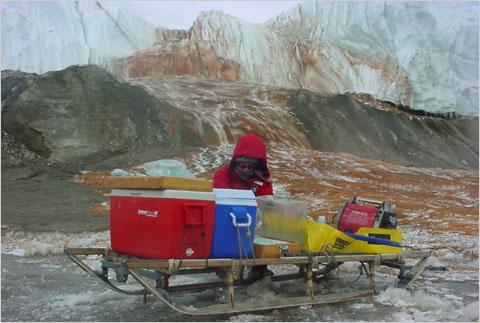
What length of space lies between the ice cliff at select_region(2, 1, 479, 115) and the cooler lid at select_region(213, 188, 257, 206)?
37.5 metres

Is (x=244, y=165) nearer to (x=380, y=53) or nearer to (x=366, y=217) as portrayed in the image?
(x=366, y=217)

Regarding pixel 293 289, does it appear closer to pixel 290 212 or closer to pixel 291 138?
pixel 290 212

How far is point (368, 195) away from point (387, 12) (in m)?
30.0

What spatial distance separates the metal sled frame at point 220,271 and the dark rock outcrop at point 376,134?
2365 centimetres

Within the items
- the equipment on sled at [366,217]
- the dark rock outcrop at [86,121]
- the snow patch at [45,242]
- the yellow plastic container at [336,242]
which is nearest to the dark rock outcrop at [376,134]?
the dark rock outcrop at [86,121]

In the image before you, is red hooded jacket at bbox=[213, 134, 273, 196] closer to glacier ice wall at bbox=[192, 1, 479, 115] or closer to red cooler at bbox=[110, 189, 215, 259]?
red cooler at bbox=[110, 189, 215, 259]

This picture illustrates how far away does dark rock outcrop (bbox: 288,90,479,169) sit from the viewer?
30.5 m

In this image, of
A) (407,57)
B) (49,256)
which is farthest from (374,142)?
(49,256)

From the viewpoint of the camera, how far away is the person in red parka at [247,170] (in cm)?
569

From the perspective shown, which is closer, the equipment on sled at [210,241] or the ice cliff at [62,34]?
the equipment on sled at [210,241]

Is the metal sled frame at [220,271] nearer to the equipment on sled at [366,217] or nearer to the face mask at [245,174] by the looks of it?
the equipment on sled at [366,217]

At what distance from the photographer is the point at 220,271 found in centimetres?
487

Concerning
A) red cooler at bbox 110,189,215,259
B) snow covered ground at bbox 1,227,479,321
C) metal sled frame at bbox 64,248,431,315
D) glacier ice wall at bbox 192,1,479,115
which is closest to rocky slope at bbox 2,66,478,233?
snow covered ground at bbox 1,227,479,321

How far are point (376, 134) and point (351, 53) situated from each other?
1264cm
